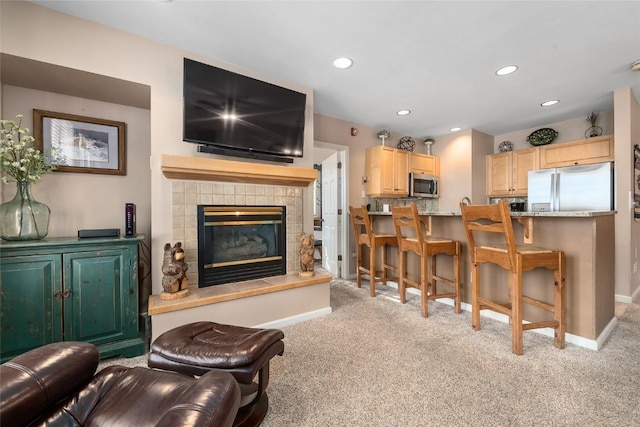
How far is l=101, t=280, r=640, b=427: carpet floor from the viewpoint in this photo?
4.49 ft

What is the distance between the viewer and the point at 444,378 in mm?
1670

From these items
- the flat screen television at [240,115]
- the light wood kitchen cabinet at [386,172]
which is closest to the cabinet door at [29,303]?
the flat screen television at [240,115]

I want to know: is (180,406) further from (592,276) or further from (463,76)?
(463,76)

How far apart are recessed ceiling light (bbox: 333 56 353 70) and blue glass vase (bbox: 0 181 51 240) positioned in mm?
2598

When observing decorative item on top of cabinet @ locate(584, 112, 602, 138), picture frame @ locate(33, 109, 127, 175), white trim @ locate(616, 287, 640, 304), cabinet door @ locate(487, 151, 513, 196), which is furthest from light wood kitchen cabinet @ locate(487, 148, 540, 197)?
A: picture frame @ locate(33, 109, 127, 175)

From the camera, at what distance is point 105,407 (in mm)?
926

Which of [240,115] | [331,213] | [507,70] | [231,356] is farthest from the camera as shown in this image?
[331,213]

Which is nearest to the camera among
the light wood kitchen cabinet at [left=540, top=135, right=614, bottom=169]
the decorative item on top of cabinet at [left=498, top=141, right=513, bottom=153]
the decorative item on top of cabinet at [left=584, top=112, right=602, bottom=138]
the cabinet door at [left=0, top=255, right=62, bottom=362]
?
the cabinet door at [left=0, top=255, right=62, bottom=362]

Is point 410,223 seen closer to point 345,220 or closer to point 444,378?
point 444,378

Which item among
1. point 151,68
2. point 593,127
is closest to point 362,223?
point 151,68

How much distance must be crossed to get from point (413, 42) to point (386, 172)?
2199 millimetres

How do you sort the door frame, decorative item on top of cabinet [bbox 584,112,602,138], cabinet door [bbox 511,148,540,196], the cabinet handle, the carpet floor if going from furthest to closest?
cabinet door [bbox 511,148,540,196] < the door frame < decorative item on top of cabinet [bbox 584,112,602,138] < the cabinet handle < the carpet floor

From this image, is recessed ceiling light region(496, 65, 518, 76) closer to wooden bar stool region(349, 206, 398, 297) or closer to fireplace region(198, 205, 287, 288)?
wooden bar stool region(349, 206, 398, 297)

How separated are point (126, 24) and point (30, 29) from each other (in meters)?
0.58
